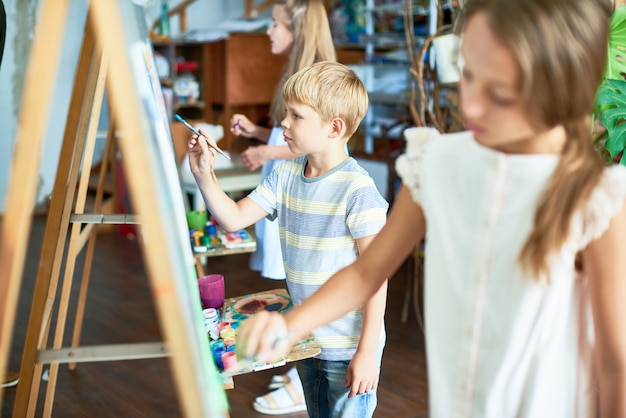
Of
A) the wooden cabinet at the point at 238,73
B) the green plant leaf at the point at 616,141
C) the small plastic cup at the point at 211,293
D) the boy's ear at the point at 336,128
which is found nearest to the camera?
the boy's ear at the point at 336,128

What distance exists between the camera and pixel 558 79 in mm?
967

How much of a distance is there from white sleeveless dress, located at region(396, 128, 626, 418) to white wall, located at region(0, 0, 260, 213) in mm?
3793

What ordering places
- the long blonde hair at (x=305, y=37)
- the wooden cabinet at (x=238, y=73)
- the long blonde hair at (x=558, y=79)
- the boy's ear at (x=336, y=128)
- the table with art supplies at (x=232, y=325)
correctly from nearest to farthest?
the long blonde hair at (x=558, y=79) < the table with art supplies at (x=232, y=325) < the boy's ear at (x=336, y=128) < the long blonde hair at (x=305, y=37) < the wooden cabinet at (x=238, y=73)

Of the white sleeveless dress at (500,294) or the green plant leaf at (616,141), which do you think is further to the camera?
the green plant leaf at (616,141)

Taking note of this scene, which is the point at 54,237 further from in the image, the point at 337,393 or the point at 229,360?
the point at 337,393

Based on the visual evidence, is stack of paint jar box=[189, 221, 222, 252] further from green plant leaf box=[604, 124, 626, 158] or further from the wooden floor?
green plant leaf box=[604, 124, 626, 158]

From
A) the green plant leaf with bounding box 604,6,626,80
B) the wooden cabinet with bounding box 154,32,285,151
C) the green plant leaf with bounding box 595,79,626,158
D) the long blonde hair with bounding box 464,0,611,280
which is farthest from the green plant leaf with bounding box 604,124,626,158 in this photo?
the wooden cabinet with bounding box 154,32,285,151

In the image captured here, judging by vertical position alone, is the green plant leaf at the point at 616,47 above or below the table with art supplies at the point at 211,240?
above

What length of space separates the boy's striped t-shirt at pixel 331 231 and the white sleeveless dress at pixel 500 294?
23.0 inches

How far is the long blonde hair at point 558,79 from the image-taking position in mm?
961

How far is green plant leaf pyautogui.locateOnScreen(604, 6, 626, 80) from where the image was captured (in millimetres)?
2256

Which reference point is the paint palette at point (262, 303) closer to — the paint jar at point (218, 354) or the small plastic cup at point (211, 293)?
the small plastic cup at point (211, 293)

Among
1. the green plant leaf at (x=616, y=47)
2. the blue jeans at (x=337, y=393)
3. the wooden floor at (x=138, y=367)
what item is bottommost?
the wooden floor at (x=138, y=367)

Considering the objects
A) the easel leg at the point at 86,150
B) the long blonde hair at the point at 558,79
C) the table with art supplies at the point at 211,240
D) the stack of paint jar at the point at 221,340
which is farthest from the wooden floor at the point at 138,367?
the long blonde hair at the point at 558,79
